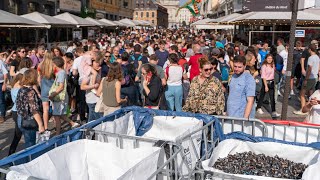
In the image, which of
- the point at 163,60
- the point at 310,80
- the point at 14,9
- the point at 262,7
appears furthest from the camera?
the point at 14,9

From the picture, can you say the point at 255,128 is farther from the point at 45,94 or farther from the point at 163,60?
the point at 163,60

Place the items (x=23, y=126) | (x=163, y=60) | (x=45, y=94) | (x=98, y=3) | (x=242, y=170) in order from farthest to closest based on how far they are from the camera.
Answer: (x=98, y=3)
(x=163, y=60)
(x=45, y=94)
(x=23, y=126)
(x=242, y=170)

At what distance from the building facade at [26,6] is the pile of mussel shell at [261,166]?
23.2 m

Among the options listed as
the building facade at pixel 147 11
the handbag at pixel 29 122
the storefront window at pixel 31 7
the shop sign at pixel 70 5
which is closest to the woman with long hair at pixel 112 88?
the handbag at pixel 29 122

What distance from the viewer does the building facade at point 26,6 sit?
24297mm

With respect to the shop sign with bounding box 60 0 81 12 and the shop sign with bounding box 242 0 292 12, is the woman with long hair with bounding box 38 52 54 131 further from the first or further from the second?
the shop sign with bounding box 60 0 81 12

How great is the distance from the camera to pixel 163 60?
10680 mm

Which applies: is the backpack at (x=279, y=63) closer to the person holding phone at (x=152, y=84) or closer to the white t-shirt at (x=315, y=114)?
the person holding phone at (x=152, y=84)

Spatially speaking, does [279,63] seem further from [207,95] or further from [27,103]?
[27,103]

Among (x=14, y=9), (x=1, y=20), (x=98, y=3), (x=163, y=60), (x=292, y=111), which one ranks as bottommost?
(x=292, y=111)

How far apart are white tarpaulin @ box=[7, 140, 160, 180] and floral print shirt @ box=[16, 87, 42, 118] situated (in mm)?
1823

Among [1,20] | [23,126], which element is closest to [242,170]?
[23,126]

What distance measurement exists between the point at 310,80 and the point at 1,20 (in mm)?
10114

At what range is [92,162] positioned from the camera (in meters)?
4.02
